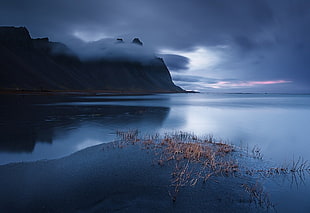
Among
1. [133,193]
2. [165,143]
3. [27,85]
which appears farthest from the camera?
[27,85]

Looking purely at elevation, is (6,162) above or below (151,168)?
below

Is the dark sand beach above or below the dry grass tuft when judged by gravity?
below

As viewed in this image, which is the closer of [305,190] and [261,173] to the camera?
[305,190]

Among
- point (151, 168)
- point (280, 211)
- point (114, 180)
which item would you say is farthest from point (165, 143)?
point (280, 211)

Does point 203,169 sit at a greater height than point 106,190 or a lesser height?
greater

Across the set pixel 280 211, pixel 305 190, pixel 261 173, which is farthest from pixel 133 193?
pixel 305 190

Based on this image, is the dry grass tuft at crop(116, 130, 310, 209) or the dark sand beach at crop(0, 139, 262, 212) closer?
the dark sand beach at crop(0, 139, 262, 212)

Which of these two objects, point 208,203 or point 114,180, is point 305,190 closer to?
point 208,203

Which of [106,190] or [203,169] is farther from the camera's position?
[203,169]

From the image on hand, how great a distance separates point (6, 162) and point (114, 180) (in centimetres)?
591

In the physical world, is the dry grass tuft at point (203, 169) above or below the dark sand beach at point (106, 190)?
above

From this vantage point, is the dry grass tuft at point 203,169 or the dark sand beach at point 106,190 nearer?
the dark sand beach at point 106,190

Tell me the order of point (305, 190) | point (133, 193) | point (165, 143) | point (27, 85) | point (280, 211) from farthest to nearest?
point (27, 85) → point (165, 143) → point (305, 190) → point (133, 193) → point (280, 211)

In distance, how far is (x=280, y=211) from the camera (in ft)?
→ 18.7
